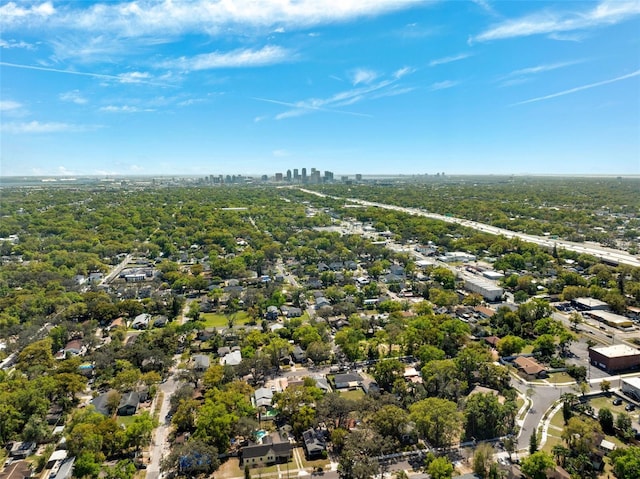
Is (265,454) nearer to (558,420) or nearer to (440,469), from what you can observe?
(440,469)

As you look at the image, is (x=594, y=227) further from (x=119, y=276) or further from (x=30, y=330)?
(x=30, y=330)

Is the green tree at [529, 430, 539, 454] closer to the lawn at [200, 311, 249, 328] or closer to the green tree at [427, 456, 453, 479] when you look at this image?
the green tree at [427, 456, 453, 479]

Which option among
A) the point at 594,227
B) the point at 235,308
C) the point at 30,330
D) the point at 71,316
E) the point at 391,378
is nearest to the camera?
the point at 391,378

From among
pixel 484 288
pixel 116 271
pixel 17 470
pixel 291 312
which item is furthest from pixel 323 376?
pixel 116 271

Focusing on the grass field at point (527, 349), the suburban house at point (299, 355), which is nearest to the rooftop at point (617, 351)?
the grass field at point (527, 349)

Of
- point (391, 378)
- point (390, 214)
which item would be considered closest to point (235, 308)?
point (391, 378)

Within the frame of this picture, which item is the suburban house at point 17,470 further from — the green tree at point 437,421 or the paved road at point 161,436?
the green tree at point 437,421
